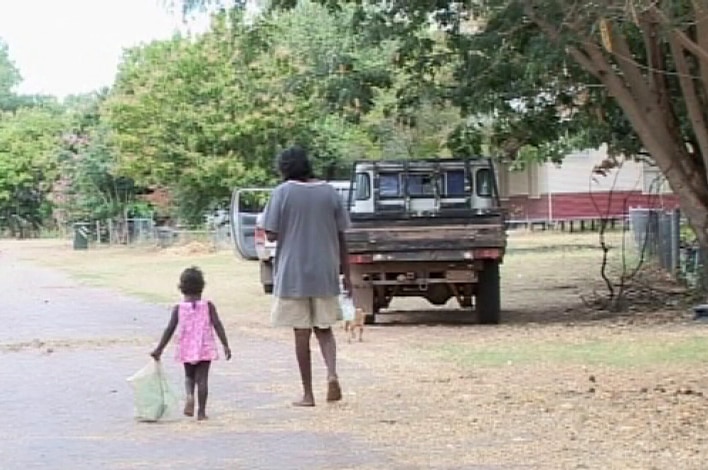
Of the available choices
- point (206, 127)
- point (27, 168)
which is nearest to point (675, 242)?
point (206, 127)

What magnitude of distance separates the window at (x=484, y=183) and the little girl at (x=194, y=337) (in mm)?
10126

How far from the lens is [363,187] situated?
1986 cm

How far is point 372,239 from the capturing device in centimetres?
1736

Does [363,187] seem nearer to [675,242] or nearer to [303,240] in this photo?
[675,242]

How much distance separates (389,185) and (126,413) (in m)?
10.1

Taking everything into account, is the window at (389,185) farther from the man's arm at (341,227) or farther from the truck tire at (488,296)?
the man's arm at (341,227)

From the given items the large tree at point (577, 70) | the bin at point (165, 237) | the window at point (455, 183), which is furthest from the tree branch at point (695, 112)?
the bin at point (165, 237)

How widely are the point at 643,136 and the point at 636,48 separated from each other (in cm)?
219

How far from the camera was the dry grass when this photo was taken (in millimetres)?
8148

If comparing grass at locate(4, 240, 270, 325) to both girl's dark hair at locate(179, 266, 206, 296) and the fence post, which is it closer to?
the fence post

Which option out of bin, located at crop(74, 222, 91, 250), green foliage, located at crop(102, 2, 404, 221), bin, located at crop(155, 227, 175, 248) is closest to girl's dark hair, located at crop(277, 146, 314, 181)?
green foliage, located at crop(102, 2, 404, 221)

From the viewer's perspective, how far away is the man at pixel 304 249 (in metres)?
9.91

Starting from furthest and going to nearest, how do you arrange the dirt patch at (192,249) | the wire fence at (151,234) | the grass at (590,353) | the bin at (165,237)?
the bin at (165,237) → the wire fence at (151,234) → the dirt patch at (192,249) → the grass at (590,353)

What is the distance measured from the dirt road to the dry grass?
8.7 inches
